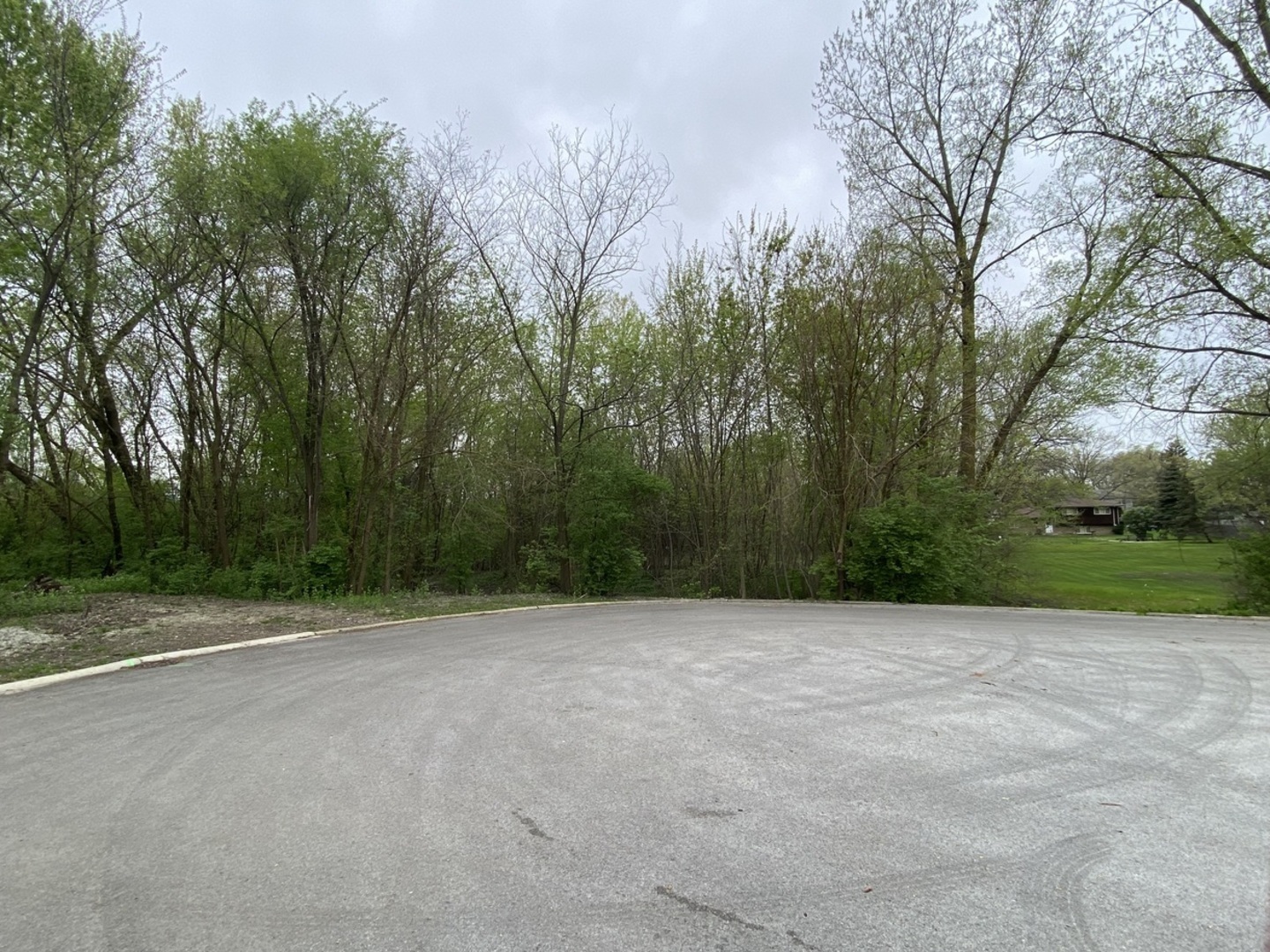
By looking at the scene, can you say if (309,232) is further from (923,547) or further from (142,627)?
(923,547)

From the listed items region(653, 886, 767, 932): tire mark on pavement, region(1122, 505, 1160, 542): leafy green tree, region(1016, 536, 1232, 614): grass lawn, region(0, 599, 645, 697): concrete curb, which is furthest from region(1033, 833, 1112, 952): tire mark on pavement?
region(1122, 505, 1160, 542): leafy green tree

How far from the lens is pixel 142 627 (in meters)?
8.92

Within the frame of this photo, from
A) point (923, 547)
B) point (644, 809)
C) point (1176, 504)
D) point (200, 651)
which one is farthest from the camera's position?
point (1176, 504)

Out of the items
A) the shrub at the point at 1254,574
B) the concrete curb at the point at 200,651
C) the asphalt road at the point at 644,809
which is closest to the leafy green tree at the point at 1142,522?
the shrub at the point at 1254,574

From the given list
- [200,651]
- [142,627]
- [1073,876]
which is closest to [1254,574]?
[1073,876]

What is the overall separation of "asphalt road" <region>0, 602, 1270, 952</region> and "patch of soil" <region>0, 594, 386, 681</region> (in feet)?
4.18

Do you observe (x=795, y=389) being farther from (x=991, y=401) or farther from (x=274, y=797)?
(x=274, y=797)

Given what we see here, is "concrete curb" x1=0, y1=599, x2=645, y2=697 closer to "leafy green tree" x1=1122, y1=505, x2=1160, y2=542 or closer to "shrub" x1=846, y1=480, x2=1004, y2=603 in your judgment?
"shrub" x1=846, y1=480, x2=1004, y2=603

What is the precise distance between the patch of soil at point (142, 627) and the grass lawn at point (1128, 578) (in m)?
15.5

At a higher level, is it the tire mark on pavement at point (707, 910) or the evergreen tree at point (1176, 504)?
the evergreen tree at point (1176, 504)

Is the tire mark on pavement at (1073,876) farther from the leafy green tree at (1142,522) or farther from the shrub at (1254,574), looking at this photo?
the leafy green tree at (1142,522)

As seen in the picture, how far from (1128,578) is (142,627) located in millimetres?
31243

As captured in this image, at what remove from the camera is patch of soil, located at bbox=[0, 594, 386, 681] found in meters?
7.03

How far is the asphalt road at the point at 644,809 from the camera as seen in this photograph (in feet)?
7.56
